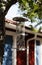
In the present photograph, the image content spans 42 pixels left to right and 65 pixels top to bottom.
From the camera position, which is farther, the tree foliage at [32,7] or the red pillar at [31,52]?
the red pillar at [31,52]

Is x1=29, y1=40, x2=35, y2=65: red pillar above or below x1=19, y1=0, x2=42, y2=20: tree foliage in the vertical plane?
below

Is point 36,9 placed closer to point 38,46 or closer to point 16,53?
point 16,53

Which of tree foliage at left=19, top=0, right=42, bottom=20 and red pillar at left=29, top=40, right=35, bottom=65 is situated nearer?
tree foliage at left=19, top=0, right=42, bottom=20

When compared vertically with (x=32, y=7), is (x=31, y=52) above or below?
below

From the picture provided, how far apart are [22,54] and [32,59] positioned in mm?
1136

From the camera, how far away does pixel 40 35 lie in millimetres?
13898

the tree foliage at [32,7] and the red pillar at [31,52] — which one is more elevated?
the tree foliage at [32,7]

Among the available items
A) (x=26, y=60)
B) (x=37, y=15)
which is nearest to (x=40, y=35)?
(x=26, y=60)

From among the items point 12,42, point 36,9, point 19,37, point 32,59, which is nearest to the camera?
point 36,9

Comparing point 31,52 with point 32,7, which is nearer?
point 32,7

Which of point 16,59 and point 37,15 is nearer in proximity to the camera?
point 37,15

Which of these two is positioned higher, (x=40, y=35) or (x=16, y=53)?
(x=40, y=35)

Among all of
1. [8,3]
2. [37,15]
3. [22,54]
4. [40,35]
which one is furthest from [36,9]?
[40,35]

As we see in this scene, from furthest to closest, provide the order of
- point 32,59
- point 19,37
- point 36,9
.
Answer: point 32,59 < point 19,37 < point 36,9
